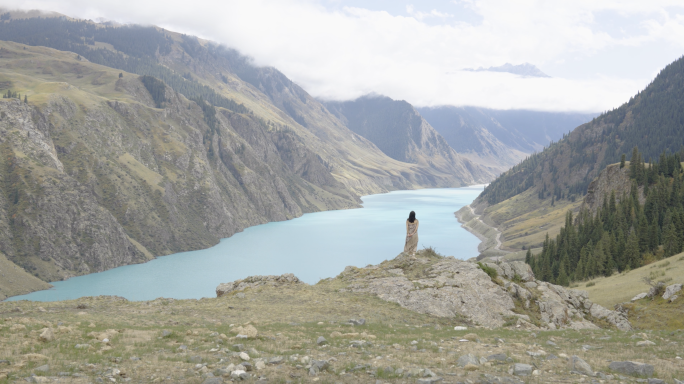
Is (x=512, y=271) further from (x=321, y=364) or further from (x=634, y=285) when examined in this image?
(x=321, y=364)

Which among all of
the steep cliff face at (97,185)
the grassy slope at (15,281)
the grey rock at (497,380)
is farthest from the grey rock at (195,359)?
the steep cliff face at (97,185)

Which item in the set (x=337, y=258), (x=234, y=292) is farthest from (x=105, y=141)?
(x=234, y=292)

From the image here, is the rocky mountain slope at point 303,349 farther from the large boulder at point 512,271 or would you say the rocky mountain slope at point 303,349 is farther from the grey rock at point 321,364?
the large boulder at point 512,271

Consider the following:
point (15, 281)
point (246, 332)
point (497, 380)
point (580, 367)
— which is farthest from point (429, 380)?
point (15, 281)

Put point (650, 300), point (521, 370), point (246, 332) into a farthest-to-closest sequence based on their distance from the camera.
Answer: point (650, 300)
point (246, 332)
point (521, 370)

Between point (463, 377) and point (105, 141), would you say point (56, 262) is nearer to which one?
point (105, 141)
